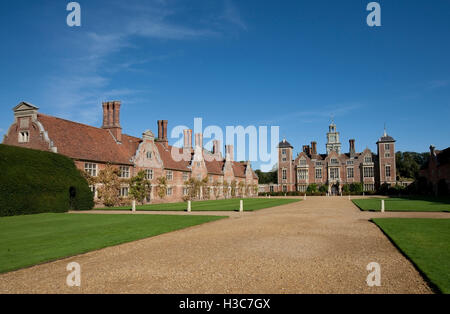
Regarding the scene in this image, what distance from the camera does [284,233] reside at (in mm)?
11336

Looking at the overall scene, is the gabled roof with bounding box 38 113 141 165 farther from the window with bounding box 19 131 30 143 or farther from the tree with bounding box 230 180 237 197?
the tree with bounding box 230 180 237 197

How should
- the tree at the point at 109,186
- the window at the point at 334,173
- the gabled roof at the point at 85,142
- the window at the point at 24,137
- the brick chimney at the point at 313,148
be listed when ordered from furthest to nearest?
1. the brick chimney at the point at 313,148
2. the window at the point at 334,173
3. the tree at the point at 109,186
4. the window at the point at 24,137
5. the gabled roof at the point at 85,142

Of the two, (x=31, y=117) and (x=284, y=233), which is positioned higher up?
(x=31, y=117)

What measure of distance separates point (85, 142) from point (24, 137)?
463 centimetres

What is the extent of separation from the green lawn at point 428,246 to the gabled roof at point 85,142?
23.5 metres

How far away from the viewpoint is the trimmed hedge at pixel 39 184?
19969 mm

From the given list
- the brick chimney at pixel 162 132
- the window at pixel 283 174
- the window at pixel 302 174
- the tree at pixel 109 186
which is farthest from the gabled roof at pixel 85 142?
the window at pixel 302 174

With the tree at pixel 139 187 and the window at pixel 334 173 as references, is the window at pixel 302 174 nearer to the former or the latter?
the window at pixel 334 173

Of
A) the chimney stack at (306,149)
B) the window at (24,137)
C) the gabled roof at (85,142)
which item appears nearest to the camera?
the gabled roof at (85,142)

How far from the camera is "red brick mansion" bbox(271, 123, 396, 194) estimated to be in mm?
62281
